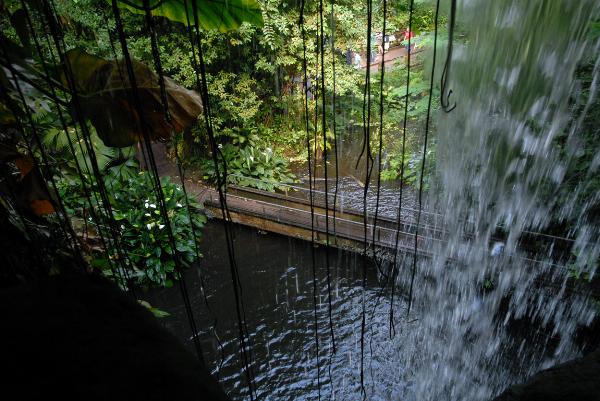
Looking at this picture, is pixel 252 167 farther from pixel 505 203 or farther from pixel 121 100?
pixel 121 100

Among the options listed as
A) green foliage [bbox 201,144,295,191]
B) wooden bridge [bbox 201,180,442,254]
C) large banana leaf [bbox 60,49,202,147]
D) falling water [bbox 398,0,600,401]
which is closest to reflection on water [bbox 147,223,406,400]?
wooden bridge [bbox 201,180,442,254]

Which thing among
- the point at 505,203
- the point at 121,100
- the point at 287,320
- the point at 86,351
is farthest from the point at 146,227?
the point at 86,351

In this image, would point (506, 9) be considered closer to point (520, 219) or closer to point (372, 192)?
point (520, 219)

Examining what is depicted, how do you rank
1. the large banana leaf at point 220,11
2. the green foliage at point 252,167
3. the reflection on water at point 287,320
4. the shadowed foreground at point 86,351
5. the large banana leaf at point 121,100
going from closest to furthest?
the shadowed foreground at point 86,351 < the large banana leaf at point 121,100 < the large banana leaf at point 220,11 < the reflection on water at point 287,320 < the green foliage at point 252,167

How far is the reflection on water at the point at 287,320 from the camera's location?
4812mm

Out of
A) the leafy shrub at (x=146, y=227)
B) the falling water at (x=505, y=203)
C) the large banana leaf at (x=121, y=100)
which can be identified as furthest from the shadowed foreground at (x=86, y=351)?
the leafy shrub at (x=146, y=227)

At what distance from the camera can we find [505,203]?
493 centimetres

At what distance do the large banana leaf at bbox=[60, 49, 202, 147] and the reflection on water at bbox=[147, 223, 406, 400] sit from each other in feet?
10.3

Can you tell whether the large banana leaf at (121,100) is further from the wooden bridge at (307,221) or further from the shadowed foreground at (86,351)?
the wooden bridge at (307,221)

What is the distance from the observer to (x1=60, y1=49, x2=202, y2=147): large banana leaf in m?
1.47

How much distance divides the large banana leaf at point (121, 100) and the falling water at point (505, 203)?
3310 millimetres

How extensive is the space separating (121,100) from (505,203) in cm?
497

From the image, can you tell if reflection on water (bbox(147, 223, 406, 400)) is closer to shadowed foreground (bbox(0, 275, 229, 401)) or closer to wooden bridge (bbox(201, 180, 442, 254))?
wooden bridge (bbox(201, 180, 442, 254))

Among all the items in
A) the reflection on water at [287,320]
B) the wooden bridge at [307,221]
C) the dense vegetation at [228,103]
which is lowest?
the reflection on water at [287,320]
